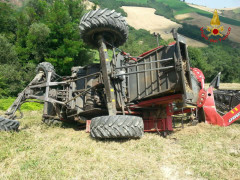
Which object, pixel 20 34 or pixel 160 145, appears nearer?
pixel 160 145

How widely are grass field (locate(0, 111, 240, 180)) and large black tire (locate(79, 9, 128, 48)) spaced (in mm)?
2946

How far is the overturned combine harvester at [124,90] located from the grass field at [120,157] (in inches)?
18.1

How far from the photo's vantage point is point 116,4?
3260 inches

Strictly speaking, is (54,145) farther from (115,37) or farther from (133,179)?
(115,37)

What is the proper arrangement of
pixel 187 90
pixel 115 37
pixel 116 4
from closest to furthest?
pixel 187 90 < pixel 115 37 < pixel 116 4

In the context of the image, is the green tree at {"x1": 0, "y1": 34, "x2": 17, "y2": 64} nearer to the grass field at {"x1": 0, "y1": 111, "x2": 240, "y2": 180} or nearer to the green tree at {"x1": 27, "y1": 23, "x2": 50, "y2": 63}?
the green tree at {"x1": 27, "y1": 23, "x2": 50, "y2": 63}

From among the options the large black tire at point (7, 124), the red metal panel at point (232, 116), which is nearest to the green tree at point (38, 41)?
the large black tire at point (7, 124)

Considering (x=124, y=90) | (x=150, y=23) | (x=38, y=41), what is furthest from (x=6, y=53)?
(x=150, y=23)

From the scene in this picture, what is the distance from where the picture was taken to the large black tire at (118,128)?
437cm

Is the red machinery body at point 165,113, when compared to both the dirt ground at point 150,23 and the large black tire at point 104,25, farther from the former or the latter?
the dirt ground at point 150,23

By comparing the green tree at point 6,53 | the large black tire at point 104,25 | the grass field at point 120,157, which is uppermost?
the green tree at point 6,53

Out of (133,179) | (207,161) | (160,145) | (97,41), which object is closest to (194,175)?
(207,161)

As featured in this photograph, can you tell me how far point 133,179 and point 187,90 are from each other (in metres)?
2.57

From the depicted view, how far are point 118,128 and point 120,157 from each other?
2.53ft
